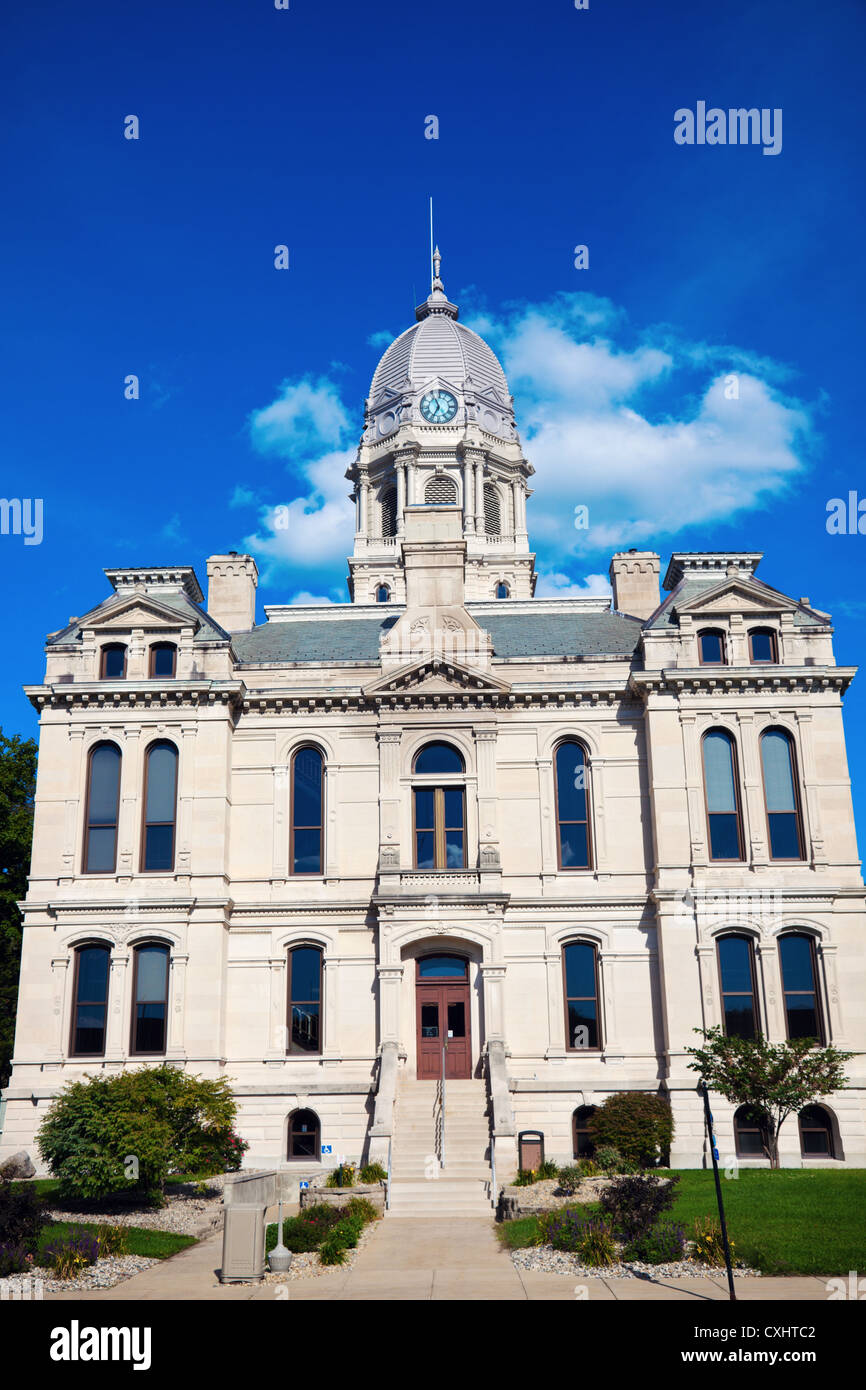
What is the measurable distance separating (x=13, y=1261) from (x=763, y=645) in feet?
82.2

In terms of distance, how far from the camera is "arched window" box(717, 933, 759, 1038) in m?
32.0

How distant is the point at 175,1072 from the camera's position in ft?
95.3

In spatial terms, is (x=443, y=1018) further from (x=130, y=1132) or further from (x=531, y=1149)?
(x=130, y=1132)

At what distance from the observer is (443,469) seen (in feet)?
225

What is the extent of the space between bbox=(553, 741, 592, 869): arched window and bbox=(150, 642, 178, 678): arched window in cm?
1136

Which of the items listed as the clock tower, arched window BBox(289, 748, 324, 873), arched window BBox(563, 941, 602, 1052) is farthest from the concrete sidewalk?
the clock tower

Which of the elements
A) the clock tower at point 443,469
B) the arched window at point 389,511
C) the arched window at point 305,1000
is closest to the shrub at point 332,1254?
the arched window at point 305,1000

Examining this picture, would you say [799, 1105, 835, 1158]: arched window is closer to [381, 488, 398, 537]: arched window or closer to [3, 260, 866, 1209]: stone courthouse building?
[3, 260, 866, 1209]: stone courthouse building

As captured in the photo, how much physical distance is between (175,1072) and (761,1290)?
16464 mm

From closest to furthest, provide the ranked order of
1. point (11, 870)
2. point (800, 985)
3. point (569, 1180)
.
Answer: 1. point (569, 1180)
2. point (800, 985)
3. point (11, 870)

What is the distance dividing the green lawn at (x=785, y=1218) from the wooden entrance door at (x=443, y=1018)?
6.91 meters

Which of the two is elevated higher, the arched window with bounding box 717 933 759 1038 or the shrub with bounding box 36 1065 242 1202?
the arched window with bounding box 717 933 759 1038

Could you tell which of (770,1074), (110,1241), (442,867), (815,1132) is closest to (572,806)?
(442,867)

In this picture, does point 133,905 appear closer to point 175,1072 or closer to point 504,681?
point 175,1072
